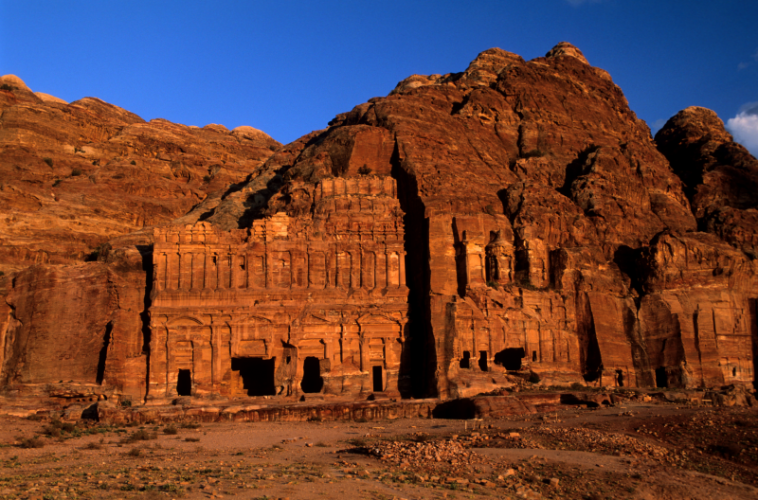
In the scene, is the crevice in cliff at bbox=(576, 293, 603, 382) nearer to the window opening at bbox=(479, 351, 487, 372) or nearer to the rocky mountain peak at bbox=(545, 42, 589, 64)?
the window opening at bbox=(479, 351, 487, 372)

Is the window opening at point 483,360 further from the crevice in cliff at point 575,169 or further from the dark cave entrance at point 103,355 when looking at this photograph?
the dark cave entrance at point 103,355

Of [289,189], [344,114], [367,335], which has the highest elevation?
[344,114]

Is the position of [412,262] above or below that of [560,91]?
below

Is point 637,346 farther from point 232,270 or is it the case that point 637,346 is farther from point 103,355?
point 103,355

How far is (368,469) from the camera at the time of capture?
26.7 metres

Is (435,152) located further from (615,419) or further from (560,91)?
(615,419)

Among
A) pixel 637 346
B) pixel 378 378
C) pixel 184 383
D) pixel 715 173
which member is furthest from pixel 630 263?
pixel 184 383

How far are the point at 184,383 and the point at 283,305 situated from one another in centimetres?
844

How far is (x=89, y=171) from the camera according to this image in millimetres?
80375

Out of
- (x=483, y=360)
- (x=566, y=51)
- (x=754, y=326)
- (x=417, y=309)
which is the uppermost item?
(x=566, y=51)

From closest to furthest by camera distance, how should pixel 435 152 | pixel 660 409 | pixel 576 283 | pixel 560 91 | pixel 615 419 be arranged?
pixel 615 419, pixel 660 409, pixel 576 283, pixel 435 152, pixel 560 91

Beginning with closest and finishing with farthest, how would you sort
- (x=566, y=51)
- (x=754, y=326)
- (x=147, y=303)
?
(x=147, y=303) < (x=754, y=326) < (x=566, y=51)

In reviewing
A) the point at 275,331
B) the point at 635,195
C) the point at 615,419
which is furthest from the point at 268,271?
the point at 635,195

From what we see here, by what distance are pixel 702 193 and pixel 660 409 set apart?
108ft
